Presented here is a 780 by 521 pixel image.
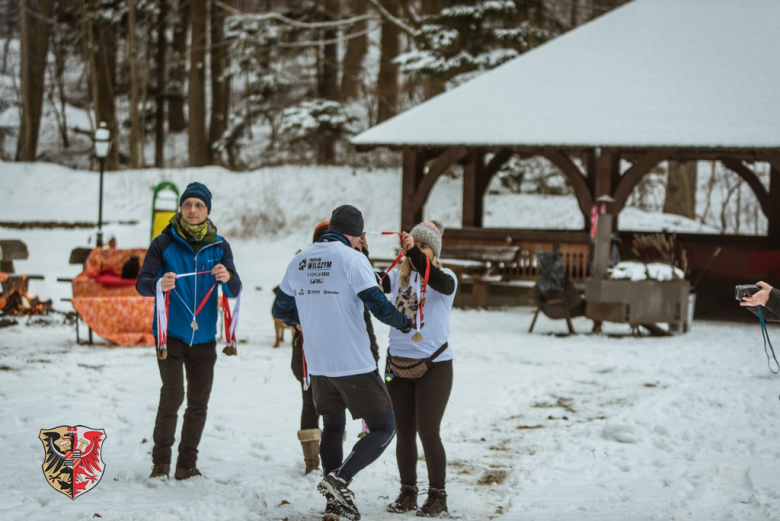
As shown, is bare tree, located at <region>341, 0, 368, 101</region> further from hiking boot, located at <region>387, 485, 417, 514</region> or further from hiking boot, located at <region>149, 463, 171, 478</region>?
hiking boot, located at <region>387, 485, 417, 514</region>

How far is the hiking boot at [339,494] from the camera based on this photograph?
15.8 ft

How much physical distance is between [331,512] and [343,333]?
90cm

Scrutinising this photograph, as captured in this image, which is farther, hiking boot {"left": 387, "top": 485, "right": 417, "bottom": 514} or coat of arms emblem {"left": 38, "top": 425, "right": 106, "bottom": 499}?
hiking boot {"left": 387, "top": 485, "right": 417, "bottom": 514}

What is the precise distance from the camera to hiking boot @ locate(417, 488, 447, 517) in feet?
16.9

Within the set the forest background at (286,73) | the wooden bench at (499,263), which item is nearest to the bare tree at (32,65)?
the forest background at (286,73)

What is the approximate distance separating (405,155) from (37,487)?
11.8m

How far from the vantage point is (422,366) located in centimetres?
513

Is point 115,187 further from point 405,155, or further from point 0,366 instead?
point 0,366

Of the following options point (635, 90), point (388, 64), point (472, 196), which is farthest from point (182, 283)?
point (388, 64)

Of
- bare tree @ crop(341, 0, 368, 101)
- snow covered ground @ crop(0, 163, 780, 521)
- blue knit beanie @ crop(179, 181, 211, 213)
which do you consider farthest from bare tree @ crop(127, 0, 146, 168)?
blue knit beanie @ crop(179, 181, 211, 213)

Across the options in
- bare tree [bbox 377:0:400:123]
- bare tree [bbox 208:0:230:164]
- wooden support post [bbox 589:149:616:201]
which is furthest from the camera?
bare tree [bbox 208:0:230:164]

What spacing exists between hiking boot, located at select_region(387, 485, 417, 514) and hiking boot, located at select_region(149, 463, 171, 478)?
1383 millimetres

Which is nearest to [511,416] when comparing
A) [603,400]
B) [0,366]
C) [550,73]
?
[603,400]

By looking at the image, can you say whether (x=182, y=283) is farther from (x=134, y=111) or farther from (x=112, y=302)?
(x=134, y=111)
